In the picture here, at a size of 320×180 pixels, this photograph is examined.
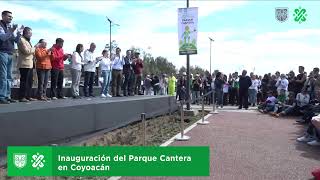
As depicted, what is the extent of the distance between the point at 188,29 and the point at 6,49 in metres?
7.99

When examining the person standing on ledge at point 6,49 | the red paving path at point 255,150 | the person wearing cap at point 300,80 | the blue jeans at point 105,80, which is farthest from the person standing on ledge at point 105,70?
the person wearing cap at point 300,80

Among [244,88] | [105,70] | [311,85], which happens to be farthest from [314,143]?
[244,88]

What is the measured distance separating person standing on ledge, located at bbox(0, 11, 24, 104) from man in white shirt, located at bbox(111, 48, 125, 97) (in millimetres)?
5968

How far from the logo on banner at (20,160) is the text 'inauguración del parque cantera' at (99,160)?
0.50 m

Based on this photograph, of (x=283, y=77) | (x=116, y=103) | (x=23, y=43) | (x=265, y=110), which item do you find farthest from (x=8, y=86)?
(x=283, y=77)

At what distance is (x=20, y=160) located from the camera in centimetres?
713

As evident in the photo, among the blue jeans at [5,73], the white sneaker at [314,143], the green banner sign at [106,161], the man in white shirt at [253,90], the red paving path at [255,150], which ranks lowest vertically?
the red paving path at [255,150]

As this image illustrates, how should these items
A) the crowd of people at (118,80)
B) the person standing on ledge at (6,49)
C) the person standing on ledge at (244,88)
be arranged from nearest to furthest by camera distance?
the person standing on ledge at (6,49)
the crowd of people at (118,80)
the person standing on ledge at (244,88)

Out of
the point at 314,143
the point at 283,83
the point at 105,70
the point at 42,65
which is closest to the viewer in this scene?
the point at 314,143

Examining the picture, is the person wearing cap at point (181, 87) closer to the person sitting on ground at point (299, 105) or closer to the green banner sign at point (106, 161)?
the person sitting on ground at point (299, 105)

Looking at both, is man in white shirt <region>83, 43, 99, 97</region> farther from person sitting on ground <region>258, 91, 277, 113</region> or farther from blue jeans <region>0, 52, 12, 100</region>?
person sitting on ground <region>258, 91, 277, 113</region>

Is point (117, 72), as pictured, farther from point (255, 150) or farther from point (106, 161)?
point (106, 161)

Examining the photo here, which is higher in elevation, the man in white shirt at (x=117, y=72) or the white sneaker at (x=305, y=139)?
the man in white shirt at (x=117, y=72)

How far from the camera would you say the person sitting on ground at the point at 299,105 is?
17609mm
